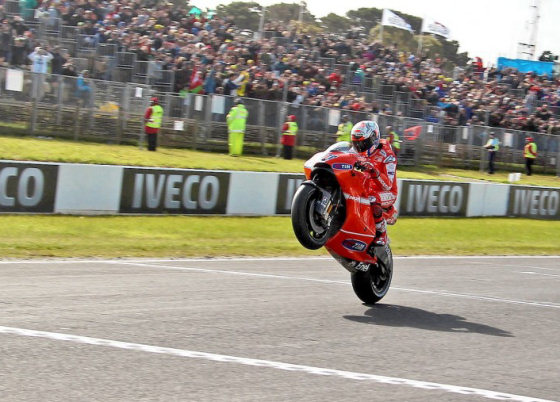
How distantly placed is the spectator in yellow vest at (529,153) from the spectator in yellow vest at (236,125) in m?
13.7

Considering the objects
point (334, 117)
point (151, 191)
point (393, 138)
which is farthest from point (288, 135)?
point (151, 191)

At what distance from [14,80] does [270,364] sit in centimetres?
1876

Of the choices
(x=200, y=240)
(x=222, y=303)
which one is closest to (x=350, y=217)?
(x=222, y=303)

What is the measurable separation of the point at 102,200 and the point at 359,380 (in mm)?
11900

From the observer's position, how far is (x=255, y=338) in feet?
21.1

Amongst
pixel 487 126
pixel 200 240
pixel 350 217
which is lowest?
pixel 200 240

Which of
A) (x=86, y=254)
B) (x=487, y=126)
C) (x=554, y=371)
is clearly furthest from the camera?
(x=487, y=126)

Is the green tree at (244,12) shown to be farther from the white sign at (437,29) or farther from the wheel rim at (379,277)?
the wheel rim at (379,277)

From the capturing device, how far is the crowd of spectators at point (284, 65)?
26359mm

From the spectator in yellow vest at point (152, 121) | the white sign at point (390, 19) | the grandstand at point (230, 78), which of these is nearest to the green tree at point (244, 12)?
the white sign at point (390, 19)

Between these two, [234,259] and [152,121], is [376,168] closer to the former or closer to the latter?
[234,259]

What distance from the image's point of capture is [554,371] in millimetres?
6168

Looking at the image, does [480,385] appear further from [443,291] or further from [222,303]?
[443,291]

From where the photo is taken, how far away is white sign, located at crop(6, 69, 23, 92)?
22.2m
